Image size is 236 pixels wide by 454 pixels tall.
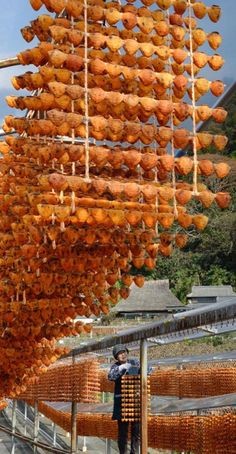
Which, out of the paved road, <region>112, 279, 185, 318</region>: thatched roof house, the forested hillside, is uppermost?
the forested hillside

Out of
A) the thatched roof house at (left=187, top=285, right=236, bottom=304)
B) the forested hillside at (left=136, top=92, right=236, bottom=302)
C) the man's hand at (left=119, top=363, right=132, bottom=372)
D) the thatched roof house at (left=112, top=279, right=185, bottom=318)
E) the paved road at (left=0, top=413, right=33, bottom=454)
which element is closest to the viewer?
the man's hand at (left=119, top=363, right=132, bottom=372)

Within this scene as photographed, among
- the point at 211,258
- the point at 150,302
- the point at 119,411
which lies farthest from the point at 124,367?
the point at 150,302

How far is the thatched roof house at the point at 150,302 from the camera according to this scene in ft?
179

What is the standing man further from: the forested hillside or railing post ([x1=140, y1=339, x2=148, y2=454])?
the forested hillside

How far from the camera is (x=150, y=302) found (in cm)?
5672

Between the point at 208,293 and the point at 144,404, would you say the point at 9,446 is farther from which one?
the point at 208,293

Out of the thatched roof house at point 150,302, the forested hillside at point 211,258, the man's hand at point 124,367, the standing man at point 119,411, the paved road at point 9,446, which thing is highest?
the forested hillside at point 211,258

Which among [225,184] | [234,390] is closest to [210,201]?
[234,390]

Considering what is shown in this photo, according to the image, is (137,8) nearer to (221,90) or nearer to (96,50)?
(96,50)

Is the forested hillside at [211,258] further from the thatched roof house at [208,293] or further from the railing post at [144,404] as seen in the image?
the railing post at [144,404]

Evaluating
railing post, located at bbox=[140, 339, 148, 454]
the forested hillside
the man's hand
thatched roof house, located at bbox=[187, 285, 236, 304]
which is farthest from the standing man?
the forested hillside

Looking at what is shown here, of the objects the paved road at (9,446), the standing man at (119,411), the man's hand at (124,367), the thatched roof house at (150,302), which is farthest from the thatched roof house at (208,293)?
the man's hand at (124,367)

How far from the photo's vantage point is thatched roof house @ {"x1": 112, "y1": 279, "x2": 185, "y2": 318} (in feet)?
179

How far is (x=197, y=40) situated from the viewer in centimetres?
290
